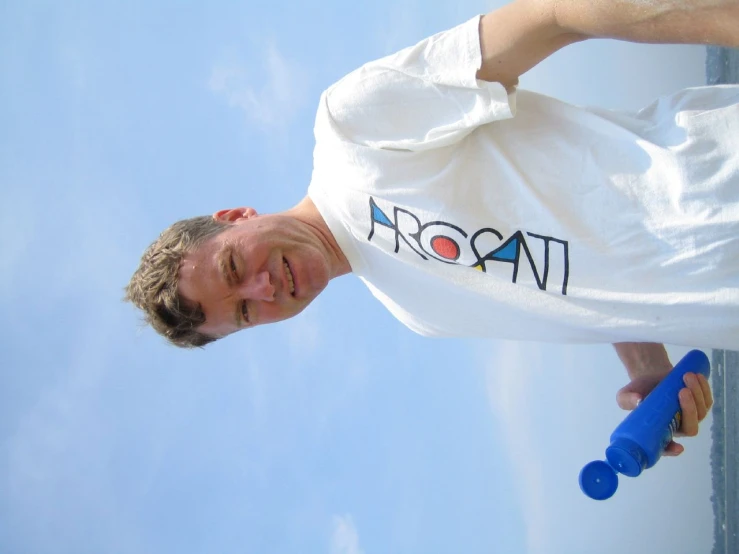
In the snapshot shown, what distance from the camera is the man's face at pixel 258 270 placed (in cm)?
104

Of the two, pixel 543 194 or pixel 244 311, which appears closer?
pixel 543 194

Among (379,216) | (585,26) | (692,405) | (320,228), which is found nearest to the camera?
(585,26)

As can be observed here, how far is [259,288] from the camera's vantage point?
3.45ft

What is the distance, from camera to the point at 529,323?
993 millimetres

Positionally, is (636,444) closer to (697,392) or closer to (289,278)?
(697,392)

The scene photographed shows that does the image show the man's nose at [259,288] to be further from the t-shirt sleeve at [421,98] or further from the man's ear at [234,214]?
the t-shirt sleeve at [421,98]

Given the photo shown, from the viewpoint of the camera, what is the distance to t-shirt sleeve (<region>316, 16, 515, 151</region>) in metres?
0.83

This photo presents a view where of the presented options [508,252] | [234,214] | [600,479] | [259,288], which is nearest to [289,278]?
[259,288]

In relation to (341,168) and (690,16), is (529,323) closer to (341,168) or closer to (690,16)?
(341,168)

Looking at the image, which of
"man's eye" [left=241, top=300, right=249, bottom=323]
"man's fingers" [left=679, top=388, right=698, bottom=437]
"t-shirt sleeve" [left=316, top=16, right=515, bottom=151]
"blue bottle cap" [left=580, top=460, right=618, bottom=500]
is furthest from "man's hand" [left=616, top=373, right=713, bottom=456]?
"man's eye" [left=241, top=300, right=249, bottom=323]

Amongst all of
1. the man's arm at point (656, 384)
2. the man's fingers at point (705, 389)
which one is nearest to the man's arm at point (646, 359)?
the man's arm at point (656, 384)

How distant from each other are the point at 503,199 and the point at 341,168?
264 mm

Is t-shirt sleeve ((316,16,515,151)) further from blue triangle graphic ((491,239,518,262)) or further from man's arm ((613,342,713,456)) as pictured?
man's arm ((613,342,713,456))

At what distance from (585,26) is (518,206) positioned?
0.85ft
